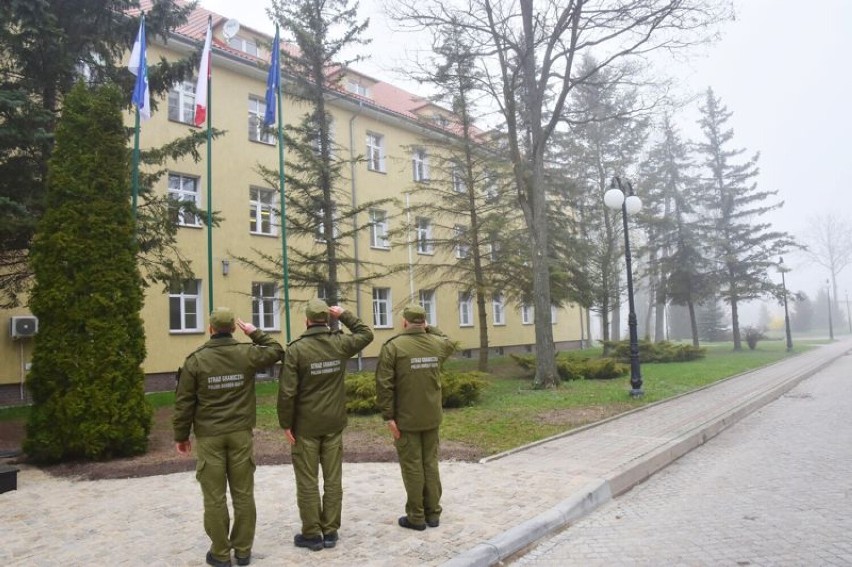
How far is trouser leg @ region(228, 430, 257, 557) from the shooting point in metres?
4.61

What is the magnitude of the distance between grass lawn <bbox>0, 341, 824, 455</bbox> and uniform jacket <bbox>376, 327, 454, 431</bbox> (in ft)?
11.6

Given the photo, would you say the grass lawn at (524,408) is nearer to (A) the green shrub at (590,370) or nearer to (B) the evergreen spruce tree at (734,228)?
(A) the green shrub at (590,370)

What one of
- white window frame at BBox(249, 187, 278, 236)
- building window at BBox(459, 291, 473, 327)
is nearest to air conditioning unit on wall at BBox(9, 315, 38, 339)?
white window frame at BBox(249, 187, 278, 236)

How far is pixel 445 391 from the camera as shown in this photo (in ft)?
42.7

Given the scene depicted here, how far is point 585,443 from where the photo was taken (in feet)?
30.3

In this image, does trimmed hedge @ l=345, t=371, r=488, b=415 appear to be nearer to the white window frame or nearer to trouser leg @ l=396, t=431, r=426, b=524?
trouser leg @ l=396, t=431, r=426, b=524

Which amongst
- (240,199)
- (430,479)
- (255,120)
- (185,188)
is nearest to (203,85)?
(430,479)

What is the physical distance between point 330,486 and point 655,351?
81.4 feet

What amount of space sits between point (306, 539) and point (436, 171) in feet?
58.1

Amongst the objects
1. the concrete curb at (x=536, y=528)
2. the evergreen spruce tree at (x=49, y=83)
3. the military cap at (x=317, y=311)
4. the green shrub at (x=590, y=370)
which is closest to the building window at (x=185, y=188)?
the evergreen spruce tree at (x=49, y=83)

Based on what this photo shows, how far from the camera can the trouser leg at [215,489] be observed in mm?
4516

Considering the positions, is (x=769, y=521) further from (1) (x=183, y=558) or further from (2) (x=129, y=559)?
(2) (x=129, y=559)

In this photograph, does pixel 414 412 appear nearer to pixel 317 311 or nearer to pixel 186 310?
pixel 317 311

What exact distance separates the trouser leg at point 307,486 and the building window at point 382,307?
72.6ft
